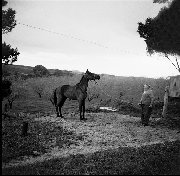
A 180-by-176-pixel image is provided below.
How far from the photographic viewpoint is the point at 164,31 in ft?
97.2

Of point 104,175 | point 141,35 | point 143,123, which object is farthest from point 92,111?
point 141,35

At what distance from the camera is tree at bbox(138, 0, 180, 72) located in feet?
93.2

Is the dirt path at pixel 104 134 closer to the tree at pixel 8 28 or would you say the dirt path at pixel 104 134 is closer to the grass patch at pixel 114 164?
the grass patch at pixel 114 164

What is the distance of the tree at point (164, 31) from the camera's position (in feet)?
A: 93.2

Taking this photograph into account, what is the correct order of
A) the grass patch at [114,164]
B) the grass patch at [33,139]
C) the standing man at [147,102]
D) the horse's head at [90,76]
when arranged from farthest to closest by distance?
the horse's head at [90,76]
the standing man at [147,102]
the grass patch at [33,139]
the grass patch at [114,164]

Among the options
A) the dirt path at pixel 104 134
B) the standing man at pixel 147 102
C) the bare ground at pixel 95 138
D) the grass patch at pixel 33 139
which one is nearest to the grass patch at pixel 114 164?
the bare ground at pixel 95 138

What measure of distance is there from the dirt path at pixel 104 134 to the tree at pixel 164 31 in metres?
14.9

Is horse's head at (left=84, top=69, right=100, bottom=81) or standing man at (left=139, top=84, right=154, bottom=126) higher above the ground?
horse's head at (left=84, top=69, right=100, bottom=81)

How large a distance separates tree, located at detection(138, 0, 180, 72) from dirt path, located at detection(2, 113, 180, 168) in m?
14.9

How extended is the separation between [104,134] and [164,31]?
20108 mm

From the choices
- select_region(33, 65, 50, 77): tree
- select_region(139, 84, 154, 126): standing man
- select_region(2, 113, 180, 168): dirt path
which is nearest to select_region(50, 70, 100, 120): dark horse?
select_region(2, 113, 180, 168): dirt path

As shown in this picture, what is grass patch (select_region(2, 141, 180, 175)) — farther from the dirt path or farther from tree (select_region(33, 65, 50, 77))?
tree (select_region(33, 65, 50, 77))

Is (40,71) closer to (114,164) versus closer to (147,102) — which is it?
(147,102)

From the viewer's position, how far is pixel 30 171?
703cm
